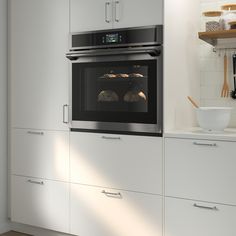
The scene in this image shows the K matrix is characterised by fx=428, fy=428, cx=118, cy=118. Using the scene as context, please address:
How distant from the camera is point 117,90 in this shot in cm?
296

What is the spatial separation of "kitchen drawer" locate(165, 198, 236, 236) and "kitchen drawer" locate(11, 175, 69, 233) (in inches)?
33.3

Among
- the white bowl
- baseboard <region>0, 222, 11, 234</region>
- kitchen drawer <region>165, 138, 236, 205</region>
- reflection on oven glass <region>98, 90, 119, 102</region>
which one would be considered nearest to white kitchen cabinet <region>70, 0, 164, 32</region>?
reflection on oven glass <region>98, 90, 119, 102</region>

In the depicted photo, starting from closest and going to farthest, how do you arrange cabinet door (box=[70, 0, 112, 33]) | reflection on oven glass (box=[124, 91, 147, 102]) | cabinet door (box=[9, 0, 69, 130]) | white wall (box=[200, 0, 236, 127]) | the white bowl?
the white bowl < reflection on oven glass (box=[124, 91, 147, 102]) < cabinet door (box=[70, 0, 112, 33]) < cabinet door (box=[9, 0, 69, 130]) < white wall (box=[200, 0, 236, 127])

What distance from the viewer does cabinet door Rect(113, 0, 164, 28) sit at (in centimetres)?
277

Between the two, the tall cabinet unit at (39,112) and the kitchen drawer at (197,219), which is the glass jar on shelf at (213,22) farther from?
the kitchen drawer at (197,219)

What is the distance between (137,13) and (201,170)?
43.7 inches

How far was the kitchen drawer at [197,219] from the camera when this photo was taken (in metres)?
2.58

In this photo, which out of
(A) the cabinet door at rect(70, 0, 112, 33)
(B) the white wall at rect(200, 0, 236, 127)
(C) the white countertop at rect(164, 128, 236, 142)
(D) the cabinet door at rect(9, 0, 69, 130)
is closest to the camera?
(C) the white countertop at rect(164, 128, 236, 142)

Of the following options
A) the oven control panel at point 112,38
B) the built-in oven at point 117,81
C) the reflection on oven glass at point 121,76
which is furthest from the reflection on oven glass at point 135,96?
the oven control panel at point 112,38

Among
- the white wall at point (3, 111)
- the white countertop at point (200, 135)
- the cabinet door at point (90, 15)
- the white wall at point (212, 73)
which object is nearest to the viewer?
the white countertop at point (200, 135)

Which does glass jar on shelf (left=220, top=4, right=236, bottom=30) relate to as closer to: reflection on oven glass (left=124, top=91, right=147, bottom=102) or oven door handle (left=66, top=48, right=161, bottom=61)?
oven door handle (left=66, top=48, right=161, bottom=61)

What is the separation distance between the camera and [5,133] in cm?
352

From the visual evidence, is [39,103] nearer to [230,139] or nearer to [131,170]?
[131,170]

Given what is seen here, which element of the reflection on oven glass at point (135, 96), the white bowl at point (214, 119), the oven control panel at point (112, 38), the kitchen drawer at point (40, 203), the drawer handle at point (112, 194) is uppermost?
the oven control panel at point (112, 38)
